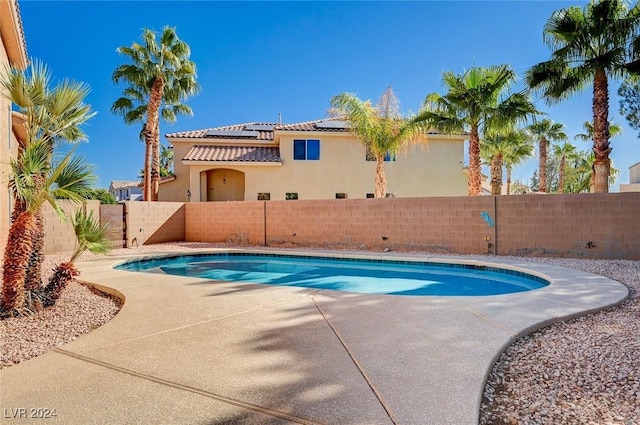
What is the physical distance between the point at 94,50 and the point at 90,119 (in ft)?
55.6

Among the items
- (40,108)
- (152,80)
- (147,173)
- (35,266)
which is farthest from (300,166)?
(35,266)

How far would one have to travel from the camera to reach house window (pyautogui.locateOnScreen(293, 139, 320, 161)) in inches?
885

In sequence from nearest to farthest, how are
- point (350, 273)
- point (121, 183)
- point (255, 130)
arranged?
point (350, 273), point (255, 130), point (121, 183)

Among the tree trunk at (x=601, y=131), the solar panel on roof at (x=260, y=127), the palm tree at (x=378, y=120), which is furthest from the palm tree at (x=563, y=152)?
the solar panel on roof at (x=260, y=127)

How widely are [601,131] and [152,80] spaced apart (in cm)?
2194

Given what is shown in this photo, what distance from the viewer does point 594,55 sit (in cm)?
1212

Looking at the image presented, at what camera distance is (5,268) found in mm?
4793

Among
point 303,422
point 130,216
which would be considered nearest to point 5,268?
point 303,422

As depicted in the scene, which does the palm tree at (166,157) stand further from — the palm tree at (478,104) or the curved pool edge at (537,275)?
the palm tree at (478,104)

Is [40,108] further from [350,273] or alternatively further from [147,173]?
[147,173]

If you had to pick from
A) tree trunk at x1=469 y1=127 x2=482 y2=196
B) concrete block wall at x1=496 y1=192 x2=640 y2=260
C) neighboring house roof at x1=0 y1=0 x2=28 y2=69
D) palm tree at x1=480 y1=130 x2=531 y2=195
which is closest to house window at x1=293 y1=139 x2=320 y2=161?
tree trunk at x1=469 y1=127 x2=482 y2=196

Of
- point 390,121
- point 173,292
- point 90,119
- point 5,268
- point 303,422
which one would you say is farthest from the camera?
point 390,121

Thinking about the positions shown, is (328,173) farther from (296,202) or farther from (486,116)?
(486,116)

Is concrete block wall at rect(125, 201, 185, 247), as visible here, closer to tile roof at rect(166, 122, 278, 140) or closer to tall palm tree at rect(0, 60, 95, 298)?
tile roof at rect(166, 122, 278, 140)
